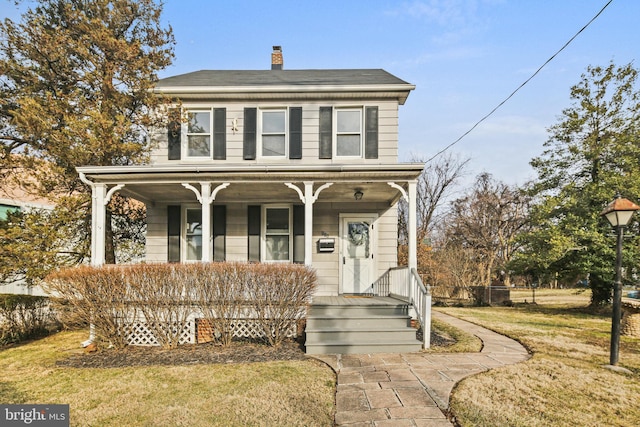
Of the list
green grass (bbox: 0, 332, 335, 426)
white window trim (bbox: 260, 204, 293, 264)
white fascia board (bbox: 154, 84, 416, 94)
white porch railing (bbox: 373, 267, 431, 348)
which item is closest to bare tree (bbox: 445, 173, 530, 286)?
white porch railing (bbox: 373, 267, 431, 348)

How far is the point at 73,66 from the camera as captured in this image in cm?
955

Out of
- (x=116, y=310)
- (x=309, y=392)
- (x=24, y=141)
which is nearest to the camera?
(x=309, y=392)

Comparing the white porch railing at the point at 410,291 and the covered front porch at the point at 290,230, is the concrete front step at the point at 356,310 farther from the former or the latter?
the covered front porch at the point at 290,230

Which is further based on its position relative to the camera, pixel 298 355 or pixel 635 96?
pixel 635 96

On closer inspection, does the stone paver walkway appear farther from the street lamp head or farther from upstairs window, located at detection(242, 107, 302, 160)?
upstairs window, located at detection(242, 107, 302, 160)

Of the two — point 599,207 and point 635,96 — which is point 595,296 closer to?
point 599,207

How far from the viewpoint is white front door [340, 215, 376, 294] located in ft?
30.5

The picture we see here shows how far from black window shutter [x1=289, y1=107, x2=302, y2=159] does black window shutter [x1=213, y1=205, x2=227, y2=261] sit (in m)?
2.27

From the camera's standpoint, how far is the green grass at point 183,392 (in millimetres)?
3750

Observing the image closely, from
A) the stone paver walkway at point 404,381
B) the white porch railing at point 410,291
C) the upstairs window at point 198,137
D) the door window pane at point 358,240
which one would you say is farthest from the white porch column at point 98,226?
the white porch railing at point 410,291

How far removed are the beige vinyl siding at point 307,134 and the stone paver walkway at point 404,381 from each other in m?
5.11

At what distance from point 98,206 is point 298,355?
509cm

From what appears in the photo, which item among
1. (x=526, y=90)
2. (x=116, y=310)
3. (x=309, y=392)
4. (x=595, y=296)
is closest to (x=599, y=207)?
(x=595, y=296)

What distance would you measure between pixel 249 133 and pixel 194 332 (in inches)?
200
